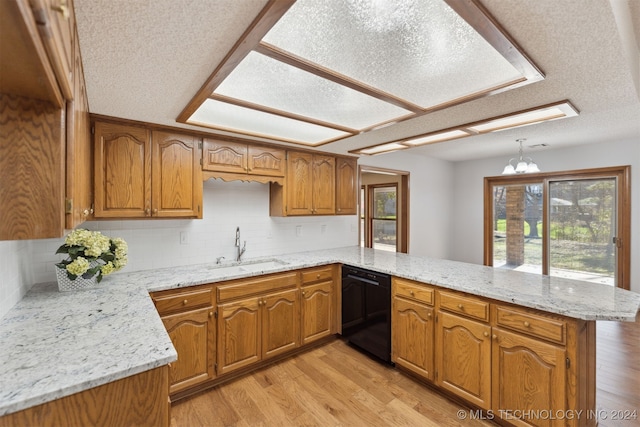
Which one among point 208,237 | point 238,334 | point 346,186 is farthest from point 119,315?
point 346,186

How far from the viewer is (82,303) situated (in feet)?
5.36

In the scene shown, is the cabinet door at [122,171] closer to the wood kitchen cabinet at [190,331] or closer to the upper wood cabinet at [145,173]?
the upper wood cabinet at [145,173]

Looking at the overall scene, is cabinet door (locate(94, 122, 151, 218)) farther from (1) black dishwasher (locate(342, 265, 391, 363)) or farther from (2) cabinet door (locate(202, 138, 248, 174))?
(1) black dishwasher (locate(342, 265, 391, 363))

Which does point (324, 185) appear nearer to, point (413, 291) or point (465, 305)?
point (413, 291)

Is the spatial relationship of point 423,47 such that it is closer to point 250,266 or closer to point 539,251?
point 250,266

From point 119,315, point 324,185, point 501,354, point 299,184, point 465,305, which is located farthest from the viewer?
point 324,185

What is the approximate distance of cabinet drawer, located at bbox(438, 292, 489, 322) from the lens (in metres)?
1.90

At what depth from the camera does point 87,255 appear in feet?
6.06

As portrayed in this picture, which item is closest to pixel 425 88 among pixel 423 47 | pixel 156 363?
pixel 423 47

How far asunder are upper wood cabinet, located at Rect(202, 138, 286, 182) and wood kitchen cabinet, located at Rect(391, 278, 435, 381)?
63.8 inches

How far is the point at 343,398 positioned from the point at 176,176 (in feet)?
7.26

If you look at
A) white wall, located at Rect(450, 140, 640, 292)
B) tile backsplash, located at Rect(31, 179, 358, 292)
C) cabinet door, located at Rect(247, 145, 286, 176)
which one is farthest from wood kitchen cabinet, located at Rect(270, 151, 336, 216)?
white wall, located at Rect(450, 140, 640, 292)

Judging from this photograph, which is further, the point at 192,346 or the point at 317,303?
the point at 317,303

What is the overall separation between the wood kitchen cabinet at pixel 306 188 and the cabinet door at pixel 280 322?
89 centimetres
